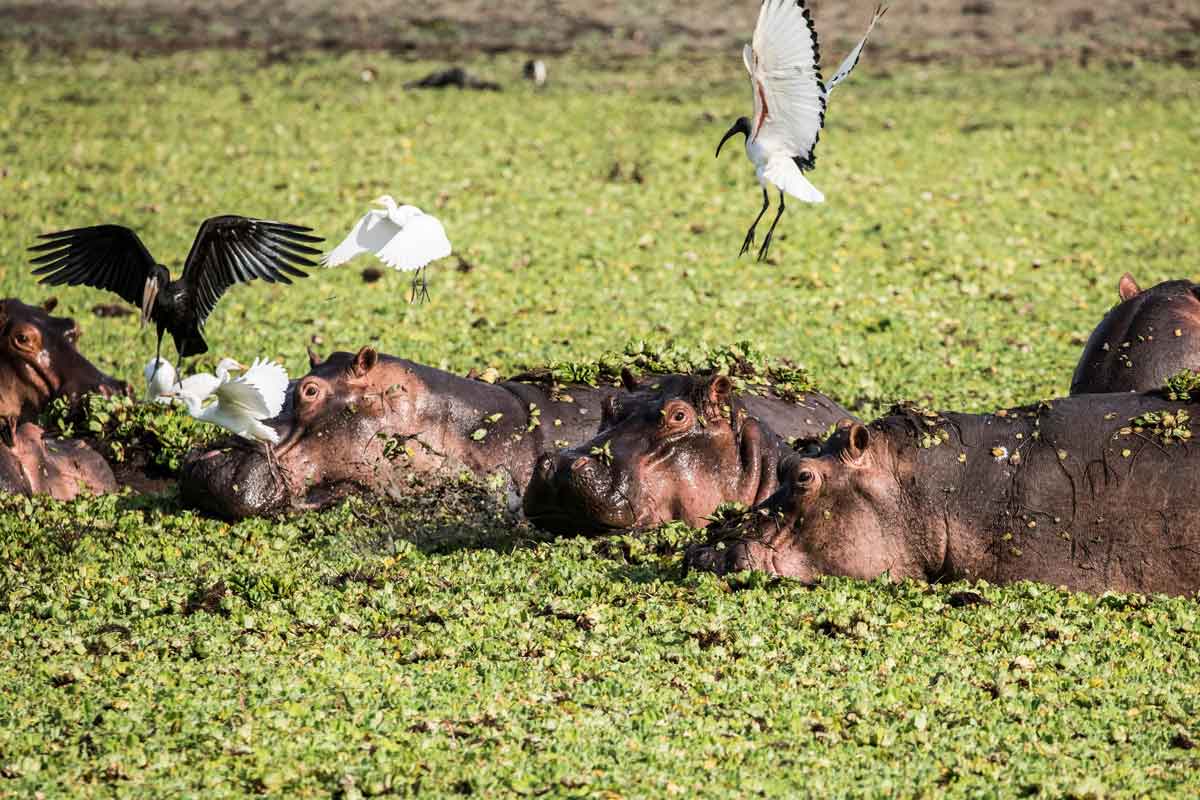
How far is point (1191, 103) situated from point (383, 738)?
52.3ft

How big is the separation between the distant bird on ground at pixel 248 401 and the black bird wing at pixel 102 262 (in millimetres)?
1029

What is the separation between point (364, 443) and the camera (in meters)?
7.35

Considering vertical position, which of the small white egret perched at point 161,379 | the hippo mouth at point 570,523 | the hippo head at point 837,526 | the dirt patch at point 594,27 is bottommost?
the dirt patch at point 594,27

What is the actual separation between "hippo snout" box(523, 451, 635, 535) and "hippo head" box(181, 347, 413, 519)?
3.25 feet

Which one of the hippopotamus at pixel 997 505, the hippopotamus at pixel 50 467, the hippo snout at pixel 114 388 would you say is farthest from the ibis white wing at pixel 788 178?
the hippo snout at pixel 114 388

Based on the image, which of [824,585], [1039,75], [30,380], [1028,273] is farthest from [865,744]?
[1039,75]

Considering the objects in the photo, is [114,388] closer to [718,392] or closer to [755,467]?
[718,392]

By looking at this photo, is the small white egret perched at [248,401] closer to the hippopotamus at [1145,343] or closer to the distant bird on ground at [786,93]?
the distant bird on ground at [786,93]

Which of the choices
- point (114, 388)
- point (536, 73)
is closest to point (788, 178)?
point (114, 388)

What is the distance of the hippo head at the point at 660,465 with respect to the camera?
6.59m

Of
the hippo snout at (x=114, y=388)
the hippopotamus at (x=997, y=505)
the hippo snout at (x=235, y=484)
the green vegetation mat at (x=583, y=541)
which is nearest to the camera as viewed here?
the green vegetation mat at (x=583, y=541)

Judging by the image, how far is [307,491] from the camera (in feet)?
24.0

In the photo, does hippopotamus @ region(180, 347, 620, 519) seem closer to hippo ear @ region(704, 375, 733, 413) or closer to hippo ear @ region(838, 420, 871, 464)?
hippo ear @ region(704, 375, 733, 413)

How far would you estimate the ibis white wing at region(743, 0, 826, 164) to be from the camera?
21.0 feet
